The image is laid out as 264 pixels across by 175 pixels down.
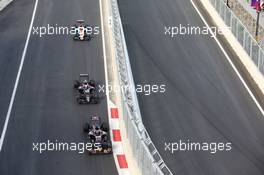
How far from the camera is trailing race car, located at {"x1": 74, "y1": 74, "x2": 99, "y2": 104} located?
42.0m

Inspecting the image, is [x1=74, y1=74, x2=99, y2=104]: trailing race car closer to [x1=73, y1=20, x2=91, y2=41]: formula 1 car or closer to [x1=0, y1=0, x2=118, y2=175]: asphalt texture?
[x1=0, y1=0, x2=118, y2=175]: asphalt texture

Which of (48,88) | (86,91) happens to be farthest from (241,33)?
(48,88)

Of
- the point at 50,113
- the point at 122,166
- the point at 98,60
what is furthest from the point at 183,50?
the point at 122,166

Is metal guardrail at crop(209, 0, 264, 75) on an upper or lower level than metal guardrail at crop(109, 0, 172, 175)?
upper

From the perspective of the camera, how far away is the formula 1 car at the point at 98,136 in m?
36.3

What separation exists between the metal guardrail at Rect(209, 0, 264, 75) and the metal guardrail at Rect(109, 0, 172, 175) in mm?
7292

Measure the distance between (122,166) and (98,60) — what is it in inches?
548

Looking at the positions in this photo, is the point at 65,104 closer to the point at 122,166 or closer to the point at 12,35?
the point at 122,166

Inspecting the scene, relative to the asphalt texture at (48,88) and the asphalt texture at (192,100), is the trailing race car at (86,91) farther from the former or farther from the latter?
the asphalt texture at (192,100)

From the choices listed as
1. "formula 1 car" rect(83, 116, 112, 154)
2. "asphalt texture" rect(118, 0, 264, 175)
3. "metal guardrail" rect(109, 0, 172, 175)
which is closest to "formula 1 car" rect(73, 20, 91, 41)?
"asphalt texture" rect(118, 0, 264, 175)

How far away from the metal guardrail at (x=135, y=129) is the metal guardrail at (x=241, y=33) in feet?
23.9

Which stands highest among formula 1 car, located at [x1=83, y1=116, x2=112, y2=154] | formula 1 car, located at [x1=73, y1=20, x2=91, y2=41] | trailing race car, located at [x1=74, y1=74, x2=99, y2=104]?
formula 1 car, located at [x1=73, y1=20, x2=91, y2=41]

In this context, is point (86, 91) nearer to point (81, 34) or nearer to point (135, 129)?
point (135, 129)

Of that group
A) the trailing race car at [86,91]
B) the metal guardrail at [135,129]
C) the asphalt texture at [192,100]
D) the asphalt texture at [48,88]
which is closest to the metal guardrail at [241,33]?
the asphalt texture at [192,100]
